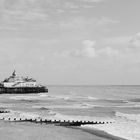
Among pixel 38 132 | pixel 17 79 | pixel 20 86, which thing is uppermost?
pixel 17 79

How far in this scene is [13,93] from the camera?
140000mm

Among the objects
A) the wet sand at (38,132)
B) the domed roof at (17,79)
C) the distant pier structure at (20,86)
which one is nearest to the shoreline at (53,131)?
the wet sand at (38,132)

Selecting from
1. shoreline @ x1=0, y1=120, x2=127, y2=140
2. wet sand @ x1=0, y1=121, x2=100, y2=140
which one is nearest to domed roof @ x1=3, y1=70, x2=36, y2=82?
shoreline @ x1=0, y1=120, x2=127, y2=140

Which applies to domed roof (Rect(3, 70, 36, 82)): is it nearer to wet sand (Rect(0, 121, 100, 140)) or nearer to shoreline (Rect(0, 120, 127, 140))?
shoreline (Rect(0, 120, 127, 140))

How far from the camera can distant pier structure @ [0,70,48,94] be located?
139375mm

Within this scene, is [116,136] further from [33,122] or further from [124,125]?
[33,122]

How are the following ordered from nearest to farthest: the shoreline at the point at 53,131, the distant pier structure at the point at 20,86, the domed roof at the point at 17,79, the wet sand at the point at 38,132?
the wet sand at the point at 38,132 < the shoreline at the point at 53,131 < the distant pier structure at the point at 20,86 < the domed roof at the point at 17,79

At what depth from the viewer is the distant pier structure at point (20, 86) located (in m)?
139

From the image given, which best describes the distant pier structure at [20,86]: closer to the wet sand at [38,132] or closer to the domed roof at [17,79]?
the domed roof at [17,79]

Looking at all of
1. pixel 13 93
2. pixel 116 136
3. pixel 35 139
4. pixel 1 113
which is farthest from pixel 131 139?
pixel 13 93

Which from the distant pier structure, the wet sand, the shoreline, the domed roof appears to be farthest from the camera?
the domed roof

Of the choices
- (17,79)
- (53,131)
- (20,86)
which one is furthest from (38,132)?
(17,79)

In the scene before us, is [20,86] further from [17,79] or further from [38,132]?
[38,132]

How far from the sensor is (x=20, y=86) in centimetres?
14075
